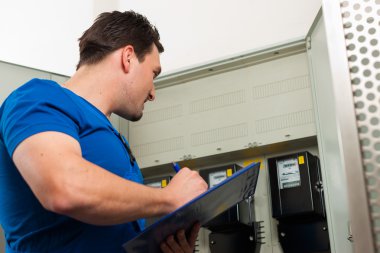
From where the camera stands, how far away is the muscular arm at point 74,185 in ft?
3.16

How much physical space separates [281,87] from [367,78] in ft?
5.35

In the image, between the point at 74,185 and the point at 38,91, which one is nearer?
the point at 74,185

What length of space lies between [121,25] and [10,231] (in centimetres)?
62

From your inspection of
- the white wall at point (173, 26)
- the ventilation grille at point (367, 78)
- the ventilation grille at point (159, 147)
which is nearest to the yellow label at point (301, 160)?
the ventilation grille at point (159, 147)

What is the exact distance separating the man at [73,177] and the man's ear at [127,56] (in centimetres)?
4

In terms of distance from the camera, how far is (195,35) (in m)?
3.10

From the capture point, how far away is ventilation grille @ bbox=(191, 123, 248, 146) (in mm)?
2475

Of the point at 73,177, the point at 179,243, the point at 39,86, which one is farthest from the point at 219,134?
the point at 73,177

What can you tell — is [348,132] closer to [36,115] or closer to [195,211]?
[195,211]

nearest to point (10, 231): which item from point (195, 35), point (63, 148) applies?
point (63, 148)

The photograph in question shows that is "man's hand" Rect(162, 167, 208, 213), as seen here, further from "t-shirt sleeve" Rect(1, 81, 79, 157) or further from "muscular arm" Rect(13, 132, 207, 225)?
"t-shirt sleeve" Rect(1, 81, 79, 157)

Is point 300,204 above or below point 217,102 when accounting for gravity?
below

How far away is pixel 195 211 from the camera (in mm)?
1111

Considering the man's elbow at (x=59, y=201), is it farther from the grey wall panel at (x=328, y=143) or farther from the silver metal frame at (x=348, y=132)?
the grey wall panel at (x=328, y=143)
